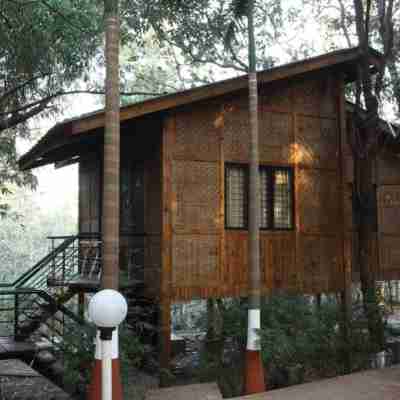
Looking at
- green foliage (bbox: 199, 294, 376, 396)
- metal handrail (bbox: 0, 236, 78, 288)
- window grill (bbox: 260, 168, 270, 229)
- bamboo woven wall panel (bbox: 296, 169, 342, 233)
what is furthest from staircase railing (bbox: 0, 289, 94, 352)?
bamboo woven wall panel (bbox: 296, 169, 342, 233)

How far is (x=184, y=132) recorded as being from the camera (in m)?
9.62

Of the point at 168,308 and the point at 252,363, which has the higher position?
the point at 168,308

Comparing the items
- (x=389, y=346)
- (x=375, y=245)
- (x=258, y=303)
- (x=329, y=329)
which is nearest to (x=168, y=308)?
(x=258, y=303)

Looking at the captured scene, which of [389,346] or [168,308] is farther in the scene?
[389,346]

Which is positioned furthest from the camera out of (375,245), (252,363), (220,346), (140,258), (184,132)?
(375,245)

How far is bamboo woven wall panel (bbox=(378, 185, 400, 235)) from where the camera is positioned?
1188 centimetres

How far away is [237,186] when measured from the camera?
33.2 feet

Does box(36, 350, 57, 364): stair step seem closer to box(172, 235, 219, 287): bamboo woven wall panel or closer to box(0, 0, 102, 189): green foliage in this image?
box(172, 235, 219, 287): bamboo woven wall panel

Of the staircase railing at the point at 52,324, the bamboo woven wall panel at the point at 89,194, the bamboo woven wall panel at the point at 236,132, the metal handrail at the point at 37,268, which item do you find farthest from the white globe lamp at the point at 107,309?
the bamboo woven wall panel at the point at 89,194

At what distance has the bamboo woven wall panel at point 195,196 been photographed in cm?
938

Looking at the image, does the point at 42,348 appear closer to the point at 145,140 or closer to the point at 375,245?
the point at 145,140

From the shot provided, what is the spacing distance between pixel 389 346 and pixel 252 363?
3.70 m

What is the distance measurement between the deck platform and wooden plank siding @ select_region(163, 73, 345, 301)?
274cm

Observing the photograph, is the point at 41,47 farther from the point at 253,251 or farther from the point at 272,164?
the point at 253,251
